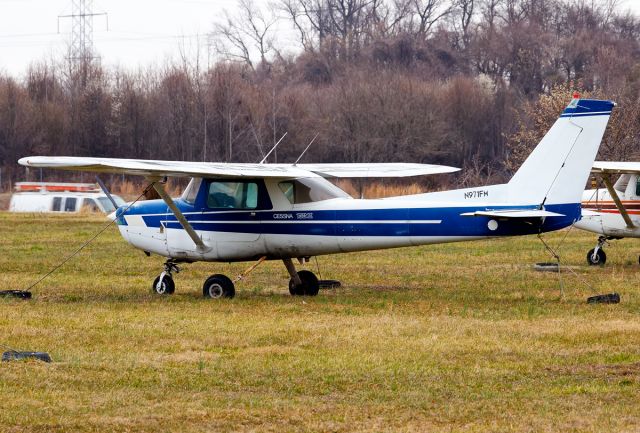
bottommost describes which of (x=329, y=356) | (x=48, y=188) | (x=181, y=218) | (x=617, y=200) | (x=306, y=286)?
(x=48, y=188)

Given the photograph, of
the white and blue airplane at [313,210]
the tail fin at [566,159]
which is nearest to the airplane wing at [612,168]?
the white and blue airplane at [313,210]

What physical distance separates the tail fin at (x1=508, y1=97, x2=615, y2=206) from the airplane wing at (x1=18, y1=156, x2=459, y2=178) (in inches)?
129

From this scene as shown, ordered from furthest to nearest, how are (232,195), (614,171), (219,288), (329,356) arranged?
(614,171)
(232,195)
(219,288)
(329,356)

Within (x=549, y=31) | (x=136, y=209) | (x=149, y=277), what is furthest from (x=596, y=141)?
(x=549, y=31)

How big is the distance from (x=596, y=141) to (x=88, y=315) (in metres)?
6.91

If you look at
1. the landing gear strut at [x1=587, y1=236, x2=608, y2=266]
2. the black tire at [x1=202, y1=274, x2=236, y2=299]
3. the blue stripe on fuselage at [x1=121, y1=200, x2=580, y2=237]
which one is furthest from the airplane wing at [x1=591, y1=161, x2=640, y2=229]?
the black tire at [x1=202, y1=274, x2=236, y2=299]

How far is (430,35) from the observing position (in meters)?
95.3

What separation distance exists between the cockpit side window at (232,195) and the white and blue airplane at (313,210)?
0.01 metres

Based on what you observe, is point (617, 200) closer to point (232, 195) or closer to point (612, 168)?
point (612, 168)

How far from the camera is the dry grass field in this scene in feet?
28.7

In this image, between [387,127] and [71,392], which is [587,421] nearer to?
[71,392]

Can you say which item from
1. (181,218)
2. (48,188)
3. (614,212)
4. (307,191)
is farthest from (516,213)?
(48,188)

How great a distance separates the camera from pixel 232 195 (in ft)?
55.8

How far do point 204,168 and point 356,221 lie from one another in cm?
227
